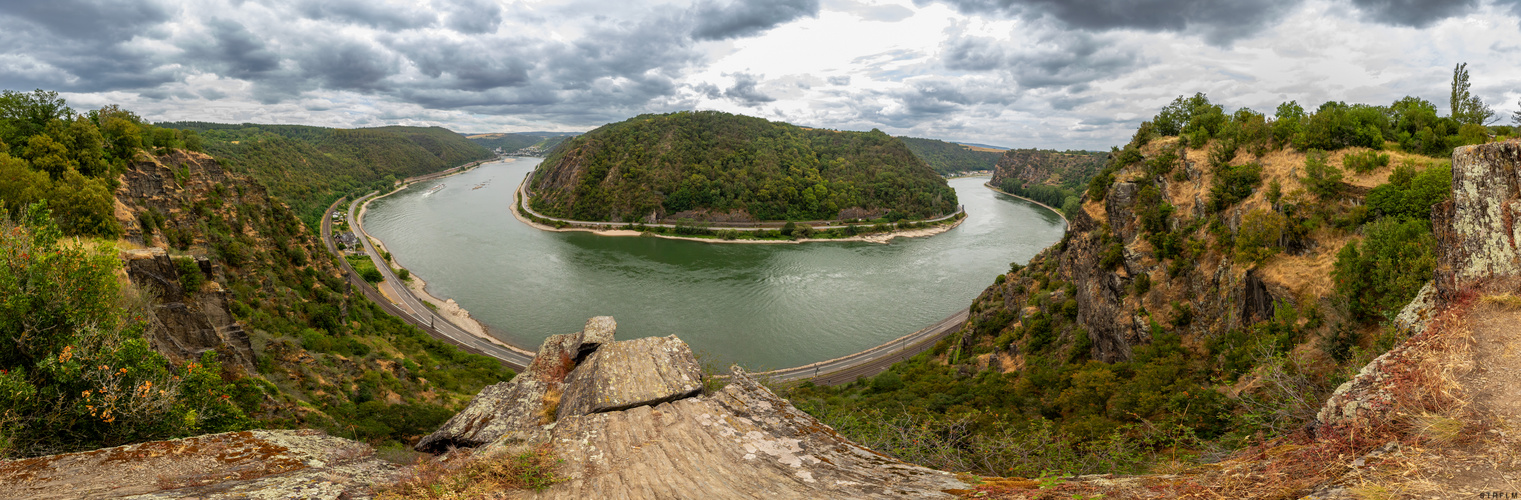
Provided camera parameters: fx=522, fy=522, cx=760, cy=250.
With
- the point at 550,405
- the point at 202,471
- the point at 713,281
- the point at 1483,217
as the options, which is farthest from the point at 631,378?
the point at 713,281

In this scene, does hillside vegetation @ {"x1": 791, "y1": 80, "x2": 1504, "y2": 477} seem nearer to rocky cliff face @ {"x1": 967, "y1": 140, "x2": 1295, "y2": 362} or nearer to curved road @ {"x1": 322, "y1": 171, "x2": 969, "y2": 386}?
rocky cliff face @ {"x1": 967, "y1": 140, "x2": 1295, "y2": 362}

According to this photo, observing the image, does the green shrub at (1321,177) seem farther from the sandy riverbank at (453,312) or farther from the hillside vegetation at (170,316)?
the sandy riverbank at (453,312)

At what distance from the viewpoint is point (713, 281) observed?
56.3 m

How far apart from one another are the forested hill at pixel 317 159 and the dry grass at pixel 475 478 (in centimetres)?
5007

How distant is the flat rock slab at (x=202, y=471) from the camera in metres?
5.56

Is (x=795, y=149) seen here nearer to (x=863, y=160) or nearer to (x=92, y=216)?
(x=863, y=160)

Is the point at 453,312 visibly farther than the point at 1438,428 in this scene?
Yes

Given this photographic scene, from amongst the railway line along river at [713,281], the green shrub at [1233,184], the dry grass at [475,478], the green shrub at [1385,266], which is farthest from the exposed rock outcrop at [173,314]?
the green shrub at [1233,184]

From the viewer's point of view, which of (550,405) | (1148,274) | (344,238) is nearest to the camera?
(550,405)

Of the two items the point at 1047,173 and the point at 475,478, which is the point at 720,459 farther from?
the point at 1047,173

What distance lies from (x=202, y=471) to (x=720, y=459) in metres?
6.22

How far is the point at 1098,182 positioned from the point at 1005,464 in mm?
21620

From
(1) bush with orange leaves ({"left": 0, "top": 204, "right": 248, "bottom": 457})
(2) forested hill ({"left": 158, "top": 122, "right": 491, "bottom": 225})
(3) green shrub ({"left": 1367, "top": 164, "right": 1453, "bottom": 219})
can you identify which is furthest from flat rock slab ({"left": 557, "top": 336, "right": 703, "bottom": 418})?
(2) forested hill ({"left": 158, "top": 122, "right": 491, "bottom": 225})

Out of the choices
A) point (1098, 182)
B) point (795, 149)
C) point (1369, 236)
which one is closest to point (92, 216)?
point (1369, 236)
